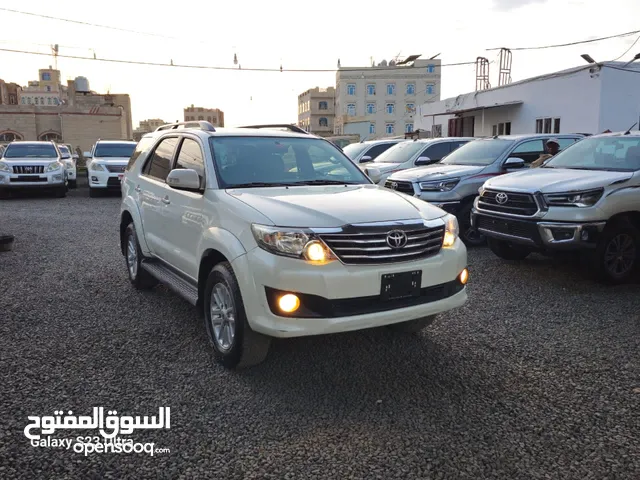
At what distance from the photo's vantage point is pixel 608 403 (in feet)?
11.5

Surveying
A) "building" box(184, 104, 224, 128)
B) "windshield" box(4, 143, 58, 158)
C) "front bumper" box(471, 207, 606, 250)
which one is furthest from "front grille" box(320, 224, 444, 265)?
"building" box(184, 104, 224, 128)

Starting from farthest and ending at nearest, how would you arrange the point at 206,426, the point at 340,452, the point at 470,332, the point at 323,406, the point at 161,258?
the point at 161,258, the point at 470,332, the point at 323,406, the point at 206,426, the point at 340,452

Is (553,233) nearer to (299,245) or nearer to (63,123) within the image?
(299,245)

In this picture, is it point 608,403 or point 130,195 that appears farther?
point 130,195

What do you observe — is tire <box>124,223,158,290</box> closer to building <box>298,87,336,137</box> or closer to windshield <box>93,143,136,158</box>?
windshield <box>93,143,136,158</box>

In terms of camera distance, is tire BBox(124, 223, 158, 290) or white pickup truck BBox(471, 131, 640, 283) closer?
tire BBox(124, 223, 158, 290)

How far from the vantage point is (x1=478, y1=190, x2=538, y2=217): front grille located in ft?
21.0

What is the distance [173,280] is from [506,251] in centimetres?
465

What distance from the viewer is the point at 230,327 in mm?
3924

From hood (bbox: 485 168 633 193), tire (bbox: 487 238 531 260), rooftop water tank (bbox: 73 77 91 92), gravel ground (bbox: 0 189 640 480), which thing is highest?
rooftop water tank (bbox: 73 77 91 92)

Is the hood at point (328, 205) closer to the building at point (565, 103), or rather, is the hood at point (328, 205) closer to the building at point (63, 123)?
the building at point (565, 103)

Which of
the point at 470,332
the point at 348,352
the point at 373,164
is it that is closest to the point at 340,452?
the point at 348,352

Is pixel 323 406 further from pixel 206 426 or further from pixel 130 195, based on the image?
pixel 130 195

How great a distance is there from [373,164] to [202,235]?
29.2 ft
